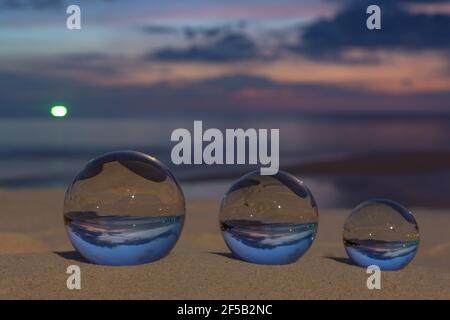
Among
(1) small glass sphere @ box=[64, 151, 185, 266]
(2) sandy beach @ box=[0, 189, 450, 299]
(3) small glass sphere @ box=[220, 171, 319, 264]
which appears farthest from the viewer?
(3) small glass sphere @ box=[220, 171, 319, 264]

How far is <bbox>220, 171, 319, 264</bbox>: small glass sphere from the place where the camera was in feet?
19.5

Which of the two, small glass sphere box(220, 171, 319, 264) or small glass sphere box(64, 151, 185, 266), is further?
small glass sphere box(220, 171, 319, 264)

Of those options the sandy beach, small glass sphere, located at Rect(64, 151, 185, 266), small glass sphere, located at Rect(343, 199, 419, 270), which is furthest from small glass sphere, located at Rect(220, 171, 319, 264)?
small glass sphere, located at Rect(64, 151, 185, 266)

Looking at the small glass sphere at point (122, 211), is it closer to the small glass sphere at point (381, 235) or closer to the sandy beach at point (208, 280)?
the sandy beach at point (208, 280)

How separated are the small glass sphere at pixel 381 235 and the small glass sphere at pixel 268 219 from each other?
14.7 inches

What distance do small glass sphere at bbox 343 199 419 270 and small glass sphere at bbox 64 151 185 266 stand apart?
1.50m

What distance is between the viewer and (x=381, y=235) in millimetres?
6000

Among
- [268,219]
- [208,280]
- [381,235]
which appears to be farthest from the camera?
[381,235]

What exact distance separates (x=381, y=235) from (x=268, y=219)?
3.19 feet

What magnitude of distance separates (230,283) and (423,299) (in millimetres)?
1477

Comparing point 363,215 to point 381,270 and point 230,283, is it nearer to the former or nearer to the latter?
point 381,270

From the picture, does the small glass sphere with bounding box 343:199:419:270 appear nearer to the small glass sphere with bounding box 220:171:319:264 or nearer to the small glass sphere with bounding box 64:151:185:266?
the small glass sphere with bounding box 220:171:319:264

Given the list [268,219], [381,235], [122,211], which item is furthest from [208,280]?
[381,235]

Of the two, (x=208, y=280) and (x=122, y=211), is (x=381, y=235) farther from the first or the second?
(x=122, y=211)
